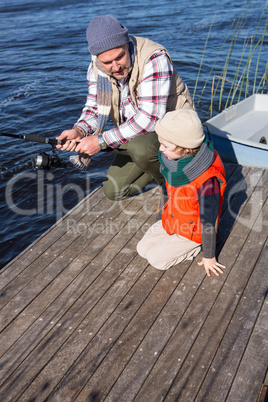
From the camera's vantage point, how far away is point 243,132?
21.6 feet

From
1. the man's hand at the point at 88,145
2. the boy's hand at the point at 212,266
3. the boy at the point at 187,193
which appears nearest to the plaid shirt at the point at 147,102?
the man's hand at the point at 88,145

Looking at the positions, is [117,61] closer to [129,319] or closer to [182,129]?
[182,129]

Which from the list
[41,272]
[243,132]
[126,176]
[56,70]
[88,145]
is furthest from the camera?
[56,70]

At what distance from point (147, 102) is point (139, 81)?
0.21 metres

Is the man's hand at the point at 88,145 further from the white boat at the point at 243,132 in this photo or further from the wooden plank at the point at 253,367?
the wooden plank at the point at 253,367

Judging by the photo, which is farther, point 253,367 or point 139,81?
point 139,81

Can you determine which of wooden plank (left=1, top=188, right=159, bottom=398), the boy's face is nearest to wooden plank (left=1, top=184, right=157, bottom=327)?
wooden plank (left=1, top=188, right=159, bottom=398)

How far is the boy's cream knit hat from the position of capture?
10.2 ft

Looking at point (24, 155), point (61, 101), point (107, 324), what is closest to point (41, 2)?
point (61, 101)

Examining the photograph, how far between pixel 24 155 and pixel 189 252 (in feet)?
16.4

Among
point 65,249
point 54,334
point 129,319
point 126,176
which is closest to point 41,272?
point 65,249

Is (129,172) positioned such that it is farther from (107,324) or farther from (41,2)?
(41,2)

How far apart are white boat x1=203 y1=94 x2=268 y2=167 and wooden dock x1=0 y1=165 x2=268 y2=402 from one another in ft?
3.85

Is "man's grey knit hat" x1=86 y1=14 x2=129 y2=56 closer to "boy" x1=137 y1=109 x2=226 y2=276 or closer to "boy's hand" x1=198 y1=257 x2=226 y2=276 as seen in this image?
"boy" x1=137 y1=109 x2=226 y2=276
